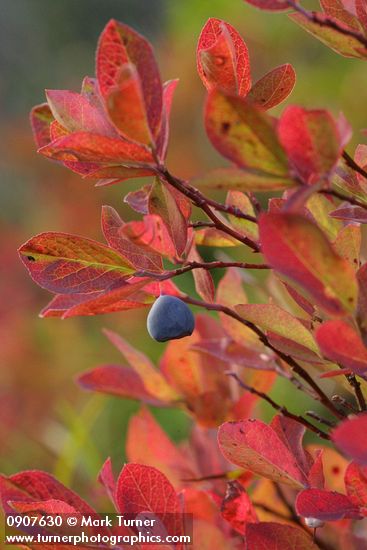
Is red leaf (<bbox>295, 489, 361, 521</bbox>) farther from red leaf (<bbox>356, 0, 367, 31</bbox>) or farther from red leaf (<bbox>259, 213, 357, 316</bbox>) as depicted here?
red leaf (<bbox>356, 0, 367, 31</bbox>)

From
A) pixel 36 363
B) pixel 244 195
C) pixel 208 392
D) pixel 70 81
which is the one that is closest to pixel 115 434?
pixel 36 363

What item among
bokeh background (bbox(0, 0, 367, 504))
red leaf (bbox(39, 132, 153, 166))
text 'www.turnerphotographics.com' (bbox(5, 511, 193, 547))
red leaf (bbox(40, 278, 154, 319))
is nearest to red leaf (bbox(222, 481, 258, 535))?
text 'www.turnerphotographics.com' (bbox(5, 511, 193, 547))

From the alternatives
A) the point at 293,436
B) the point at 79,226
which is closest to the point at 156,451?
the point at 293,436

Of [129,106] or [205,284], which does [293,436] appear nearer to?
[205,284]

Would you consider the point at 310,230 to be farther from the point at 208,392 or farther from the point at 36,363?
the point at 36,363

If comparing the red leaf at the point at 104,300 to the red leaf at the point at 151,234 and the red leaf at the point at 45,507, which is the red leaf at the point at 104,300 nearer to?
the red leaf at the point at 151,234

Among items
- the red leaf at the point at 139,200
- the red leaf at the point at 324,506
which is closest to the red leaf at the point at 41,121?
the red leaf at the point at 139,200
